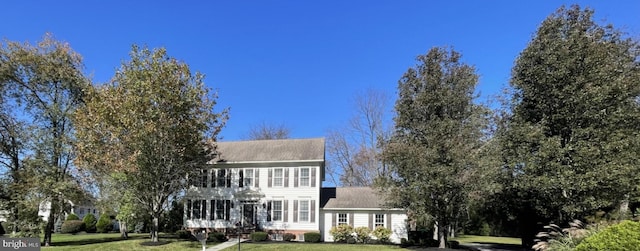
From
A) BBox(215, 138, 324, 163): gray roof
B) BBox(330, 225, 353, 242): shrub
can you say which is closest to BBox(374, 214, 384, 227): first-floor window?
BBox(330, 225, 353, 242): shrub

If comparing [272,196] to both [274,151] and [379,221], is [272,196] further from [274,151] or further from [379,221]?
[379,221]

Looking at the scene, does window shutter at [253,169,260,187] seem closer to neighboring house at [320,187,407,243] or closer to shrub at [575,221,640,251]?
neighboring house at [320,187,407,243]

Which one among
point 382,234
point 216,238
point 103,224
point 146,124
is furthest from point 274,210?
point 103,224

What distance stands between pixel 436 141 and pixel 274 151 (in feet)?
41.4

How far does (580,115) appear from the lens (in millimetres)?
14922

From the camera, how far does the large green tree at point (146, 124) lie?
1842 centimetres

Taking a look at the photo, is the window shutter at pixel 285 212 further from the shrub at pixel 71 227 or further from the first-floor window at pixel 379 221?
the shrub at pixel 71 227

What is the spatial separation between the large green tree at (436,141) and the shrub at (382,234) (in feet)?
15.4

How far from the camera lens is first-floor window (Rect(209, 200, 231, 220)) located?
2731cm

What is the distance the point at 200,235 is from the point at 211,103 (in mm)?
8834

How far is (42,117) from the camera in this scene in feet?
74.2

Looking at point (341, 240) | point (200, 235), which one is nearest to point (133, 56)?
point (200, 235)

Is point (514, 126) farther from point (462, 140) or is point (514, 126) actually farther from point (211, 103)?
point (211, 103)

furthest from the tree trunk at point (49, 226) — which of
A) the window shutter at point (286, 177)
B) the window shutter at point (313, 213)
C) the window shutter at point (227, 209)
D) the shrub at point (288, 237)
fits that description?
the window shutter at point (313, 213)
